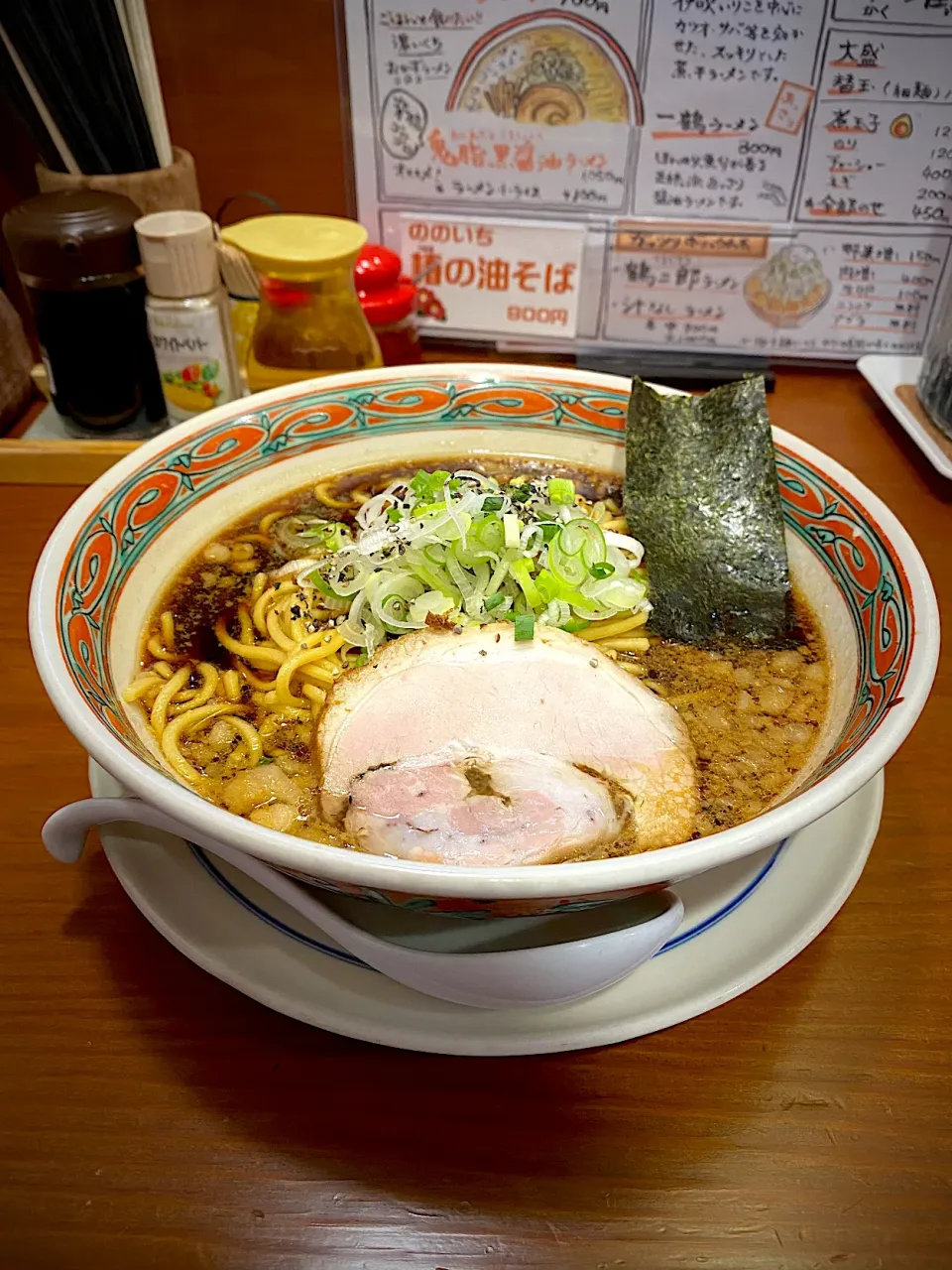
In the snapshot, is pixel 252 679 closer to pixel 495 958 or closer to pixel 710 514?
pixel 495 958

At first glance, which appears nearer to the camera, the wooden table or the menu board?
the wooden table

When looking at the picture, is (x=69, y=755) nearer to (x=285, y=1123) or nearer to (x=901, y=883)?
(x=285, y=1123)

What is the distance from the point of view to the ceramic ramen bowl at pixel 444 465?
0.70 meters

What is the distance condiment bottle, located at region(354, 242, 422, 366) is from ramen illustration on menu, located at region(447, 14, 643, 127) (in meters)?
0.34

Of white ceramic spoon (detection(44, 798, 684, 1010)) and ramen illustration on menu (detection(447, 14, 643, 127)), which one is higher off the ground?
ramen illustration on menu (detection(447, 14, 643, 127))

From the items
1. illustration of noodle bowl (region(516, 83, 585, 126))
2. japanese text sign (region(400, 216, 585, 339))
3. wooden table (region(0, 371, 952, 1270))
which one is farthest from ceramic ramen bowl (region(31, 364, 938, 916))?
illustration of noodle bowl (region(516, 83, 585, 126))

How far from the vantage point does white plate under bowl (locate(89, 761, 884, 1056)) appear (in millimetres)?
800

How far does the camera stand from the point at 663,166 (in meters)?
1.83

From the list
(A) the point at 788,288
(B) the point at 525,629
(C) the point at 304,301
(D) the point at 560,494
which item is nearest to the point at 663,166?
(A) the point at 788,288

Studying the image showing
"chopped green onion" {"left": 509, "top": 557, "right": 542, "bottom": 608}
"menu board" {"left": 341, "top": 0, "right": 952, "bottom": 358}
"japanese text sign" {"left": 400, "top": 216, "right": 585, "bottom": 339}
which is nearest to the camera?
"chopped green onion" {"left": 509, "top": 557, "right": 542, "bottom": 608}

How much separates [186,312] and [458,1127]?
1376 mm

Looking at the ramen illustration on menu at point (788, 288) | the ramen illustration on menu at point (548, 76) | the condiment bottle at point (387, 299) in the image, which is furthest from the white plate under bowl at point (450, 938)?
the ramen illustration on menu at point (548, 76)

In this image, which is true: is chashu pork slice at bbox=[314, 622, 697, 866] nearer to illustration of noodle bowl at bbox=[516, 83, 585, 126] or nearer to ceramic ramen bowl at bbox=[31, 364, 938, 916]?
ceramic ramen bowl at bbox=[31, 364, 938, 916]

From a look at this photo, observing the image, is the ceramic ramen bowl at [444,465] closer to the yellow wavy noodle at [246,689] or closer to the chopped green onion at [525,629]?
the yellow wavy noodle at [246,689]
